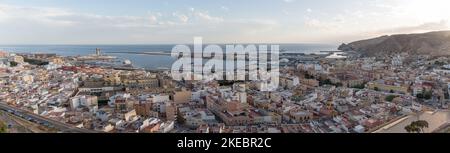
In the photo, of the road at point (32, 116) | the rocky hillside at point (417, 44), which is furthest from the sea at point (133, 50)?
the road at point (32, 116)

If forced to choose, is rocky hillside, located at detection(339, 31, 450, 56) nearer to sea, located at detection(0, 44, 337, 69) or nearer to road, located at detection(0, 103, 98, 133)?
sea, located at detection(0, 44, 337, 69)

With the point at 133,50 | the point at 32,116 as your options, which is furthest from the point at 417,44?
the point at 133,50

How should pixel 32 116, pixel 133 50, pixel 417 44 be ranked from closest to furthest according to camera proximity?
pixel 32 116 → pixel 417 44 → pixel 133 50

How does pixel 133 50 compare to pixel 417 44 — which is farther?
pixel 133 50

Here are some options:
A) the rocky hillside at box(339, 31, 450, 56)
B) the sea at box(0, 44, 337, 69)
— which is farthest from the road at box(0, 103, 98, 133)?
the rocky hillside at box(339, 31, 450, 56)

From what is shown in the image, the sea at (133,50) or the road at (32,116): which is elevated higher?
the sea at (133,50)

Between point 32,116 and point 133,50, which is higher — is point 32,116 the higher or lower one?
the lower one

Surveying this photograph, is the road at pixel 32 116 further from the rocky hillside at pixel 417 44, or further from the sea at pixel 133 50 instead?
the rocky hillside at pixel 417 44

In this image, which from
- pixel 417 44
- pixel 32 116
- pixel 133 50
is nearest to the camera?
pixel 32 116

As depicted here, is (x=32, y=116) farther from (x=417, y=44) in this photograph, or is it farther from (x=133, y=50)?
(x=133, y=50)
